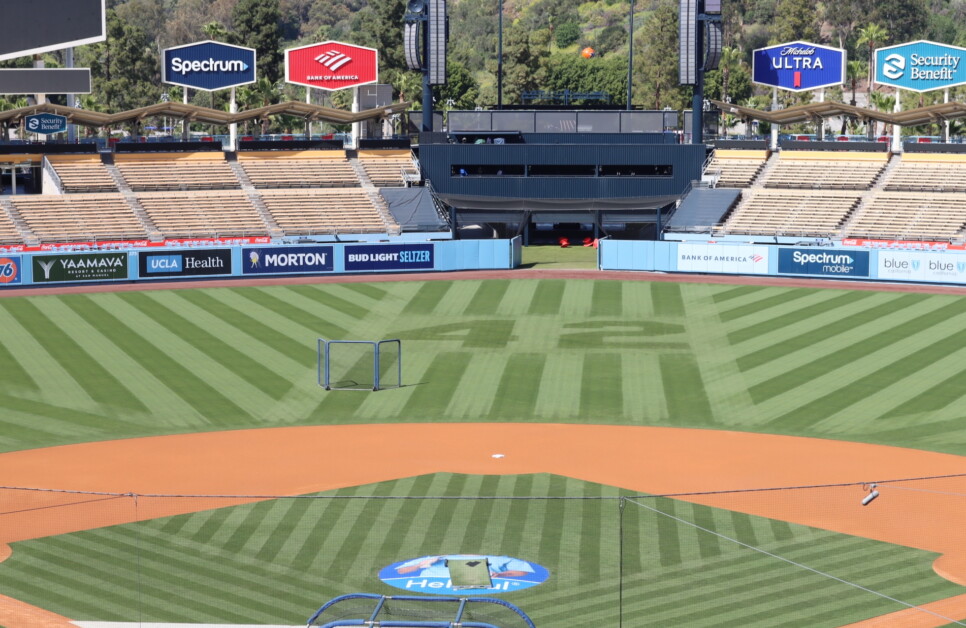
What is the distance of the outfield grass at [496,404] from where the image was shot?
22.0 metres

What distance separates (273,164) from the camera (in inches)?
3182

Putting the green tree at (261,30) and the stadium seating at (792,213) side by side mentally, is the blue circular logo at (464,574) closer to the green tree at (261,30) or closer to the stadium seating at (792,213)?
the stadium seating at (792,213)

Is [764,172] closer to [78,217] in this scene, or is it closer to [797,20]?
[78,217]

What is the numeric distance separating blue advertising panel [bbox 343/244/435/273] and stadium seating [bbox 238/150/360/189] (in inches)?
623

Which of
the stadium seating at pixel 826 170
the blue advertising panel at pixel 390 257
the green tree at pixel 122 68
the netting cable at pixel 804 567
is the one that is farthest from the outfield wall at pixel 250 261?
the green tree at pixel 122 68

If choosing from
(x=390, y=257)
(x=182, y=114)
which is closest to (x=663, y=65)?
(x=182, y=114)

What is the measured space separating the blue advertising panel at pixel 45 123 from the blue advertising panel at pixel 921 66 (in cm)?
5180

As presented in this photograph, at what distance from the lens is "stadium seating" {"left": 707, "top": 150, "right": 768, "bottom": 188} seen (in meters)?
80.1

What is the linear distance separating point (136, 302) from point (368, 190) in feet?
85.9

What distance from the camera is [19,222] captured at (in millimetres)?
68750

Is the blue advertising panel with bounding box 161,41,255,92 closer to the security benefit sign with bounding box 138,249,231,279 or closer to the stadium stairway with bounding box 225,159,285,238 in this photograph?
the stadium stairway with bounding box 225,159,285,238

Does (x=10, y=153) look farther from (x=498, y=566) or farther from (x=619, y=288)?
(x=498, y=566)

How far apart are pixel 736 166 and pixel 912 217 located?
13252mm

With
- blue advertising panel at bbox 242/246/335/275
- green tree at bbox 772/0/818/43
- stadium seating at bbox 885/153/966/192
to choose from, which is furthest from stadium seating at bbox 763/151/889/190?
green tree at bbox 772/0/818/43
